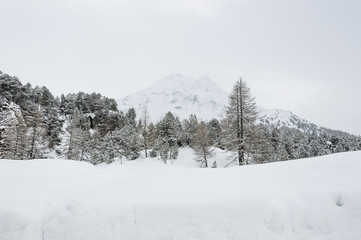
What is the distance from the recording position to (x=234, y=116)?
58.0 ft

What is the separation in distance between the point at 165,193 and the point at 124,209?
1.02 meters

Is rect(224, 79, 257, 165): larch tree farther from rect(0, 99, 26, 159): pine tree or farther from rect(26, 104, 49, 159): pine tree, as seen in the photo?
rect(0, 99, 26, 159): pine tree

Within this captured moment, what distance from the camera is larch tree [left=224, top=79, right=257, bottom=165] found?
17281 mm

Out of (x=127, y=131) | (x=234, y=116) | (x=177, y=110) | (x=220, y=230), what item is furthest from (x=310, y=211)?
(x=177, y=110)

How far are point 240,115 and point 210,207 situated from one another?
1447 centimetres

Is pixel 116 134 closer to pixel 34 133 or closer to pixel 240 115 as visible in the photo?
pixel 34 133

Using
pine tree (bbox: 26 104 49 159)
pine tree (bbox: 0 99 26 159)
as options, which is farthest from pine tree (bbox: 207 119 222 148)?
pine tree (bbox: 0 99 26 159)

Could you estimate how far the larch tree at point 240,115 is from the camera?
56.7 ft

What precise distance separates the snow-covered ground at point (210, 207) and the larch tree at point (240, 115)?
39.8ft

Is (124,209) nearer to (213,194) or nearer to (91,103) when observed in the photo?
(213,194)

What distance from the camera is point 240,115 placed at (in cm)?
1748

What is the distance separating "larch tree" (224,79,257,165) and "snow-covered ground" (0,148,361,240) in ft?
39.8

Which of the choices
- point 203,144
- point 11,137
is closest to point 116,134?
point 11,137

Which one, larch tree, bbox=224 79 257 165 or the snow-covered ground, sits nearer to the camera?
the snow-covered ground
